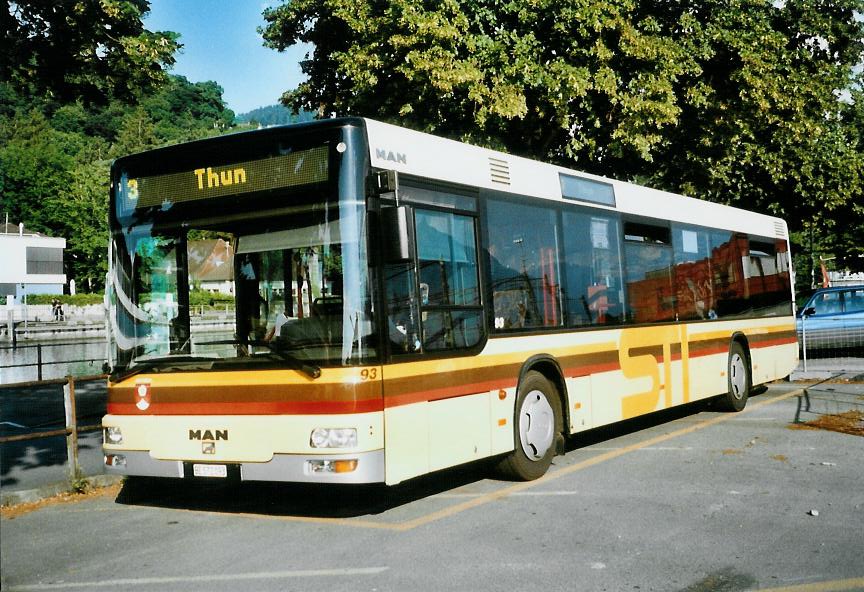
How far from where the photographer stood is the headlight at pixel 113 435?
792 cm

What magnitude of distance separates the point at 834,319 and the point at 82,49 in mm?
19465

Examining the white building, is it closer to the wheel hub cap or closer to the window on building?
the window on building

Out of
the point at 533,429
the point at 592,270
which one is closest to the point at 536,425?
the point at 533,429

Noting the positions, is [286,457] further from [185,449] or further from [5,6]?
[5,6]

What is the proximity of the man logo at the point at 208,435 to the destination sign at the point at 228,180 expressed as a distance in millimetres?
1856

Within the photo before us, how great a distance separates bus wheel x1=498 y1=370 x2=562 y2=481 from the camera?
8859 millimetres

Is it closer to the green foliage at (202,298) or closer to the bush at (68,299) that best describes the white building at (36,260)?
the bush at (68,299)

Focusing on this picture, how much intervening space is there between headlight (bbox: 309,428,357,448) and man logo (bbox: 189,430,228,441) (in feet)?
2.68

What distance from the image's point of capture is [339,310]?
23.1ft

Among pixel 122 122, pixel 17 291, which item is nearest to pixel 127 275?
pixel 17 291

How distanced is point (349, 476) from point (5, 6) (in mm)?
10334

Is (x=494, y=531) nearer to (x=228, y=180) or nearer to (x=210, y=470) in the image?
(x=210, y=470)

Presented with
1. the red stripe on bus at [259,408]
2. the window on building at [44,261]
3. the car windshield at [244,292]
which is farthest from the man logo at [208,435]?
the window on building at [44,261]

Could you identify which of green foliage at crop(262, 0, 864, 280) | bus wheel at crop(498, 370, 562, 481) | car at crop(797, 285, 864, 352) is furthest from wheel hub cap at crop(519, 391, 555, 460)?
Result: car at crop(797, 285, 864, 352)
